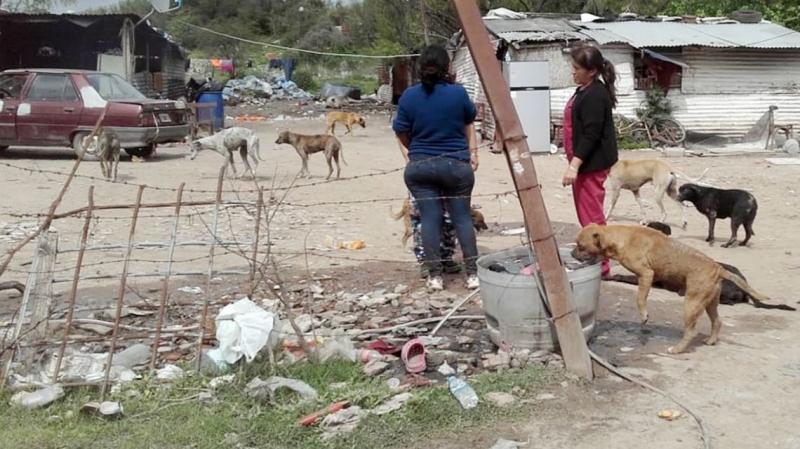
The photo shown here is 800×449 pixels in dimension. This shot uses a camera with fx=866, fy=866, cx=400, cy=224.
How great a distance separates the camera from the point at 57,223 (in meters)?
10.0

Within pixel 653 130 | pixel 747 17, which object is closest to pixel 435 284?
pixel 653 130

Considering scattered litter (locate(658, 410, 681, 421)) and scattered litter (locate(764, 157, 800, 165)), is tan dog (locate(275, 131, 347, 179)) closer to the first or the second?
scattered litter (locate(764, 157, 800, 165))

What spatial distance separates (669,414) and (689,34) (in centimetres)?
1826

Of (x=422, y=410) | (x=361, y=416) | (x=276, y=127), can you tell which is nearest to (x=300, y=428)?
Result: (x=361, y=416)

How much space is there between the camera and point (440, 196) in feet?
21.0

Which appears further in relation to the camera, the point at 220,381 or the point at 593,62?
the point at 593,62

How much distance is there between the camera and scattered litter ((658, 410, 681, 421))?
14.0ft

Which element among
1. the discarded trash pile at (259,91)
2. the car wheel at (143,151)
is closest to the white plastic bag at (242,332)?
the car wheel at (143,151)

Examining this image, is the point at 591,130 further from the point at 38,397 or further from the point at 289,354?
the point at 38,397

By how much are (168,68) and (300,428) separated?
87.2 ft

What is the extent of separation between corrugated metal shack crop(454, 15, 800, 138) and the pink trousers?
1344 cm

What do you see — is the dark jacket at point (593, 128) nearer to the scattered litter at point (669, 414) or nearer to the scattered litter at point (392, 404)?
the scattered litter at point (669, 414)

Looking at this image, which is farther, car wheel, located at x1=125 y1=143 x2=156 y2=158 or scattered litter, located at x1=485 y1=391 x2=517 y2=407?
car wheel, located at x1=125 y1=143 x2=156 y2=158

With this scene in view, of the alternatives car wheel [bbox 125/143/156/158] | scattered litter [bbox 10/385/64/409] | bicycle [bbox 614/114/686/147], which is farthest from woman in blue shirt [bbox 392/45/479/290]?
bicycle [bbox 614/114/686/147]
